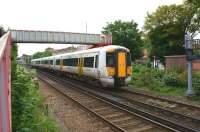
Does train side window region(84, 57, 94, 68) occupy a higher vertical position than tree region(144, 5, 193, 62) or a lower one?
lower

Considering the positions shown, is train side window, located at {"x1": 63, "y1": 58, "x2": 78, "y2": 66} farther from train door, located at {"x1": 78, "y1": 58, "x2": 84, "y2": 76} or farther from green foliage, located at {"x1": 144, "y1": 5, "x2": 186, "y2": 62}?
green foliage, located at {"x1": 144, "y1": 5, "x2": 186, "y2": 62}

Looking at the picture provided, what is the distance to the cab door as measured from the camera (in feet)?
60.7

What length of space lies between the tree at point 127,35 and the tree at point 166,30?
1220 cm

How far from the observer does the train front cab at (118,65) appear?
18.3 m

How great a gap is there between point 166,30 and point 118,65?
15.3 meters

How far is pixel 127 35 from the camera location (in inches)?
1895

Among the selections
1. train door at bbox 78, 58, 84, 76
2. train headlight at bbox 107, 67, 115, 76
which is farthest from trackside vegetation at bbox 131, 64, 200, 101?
train door at bbox 78, 58, 84, 76

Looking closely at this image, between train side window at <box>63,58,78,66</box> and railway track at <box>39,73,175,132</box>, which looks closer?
railway track at <box>39,73,175,132</box>

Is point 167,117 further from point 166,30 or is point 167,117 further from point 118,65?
point 166,30

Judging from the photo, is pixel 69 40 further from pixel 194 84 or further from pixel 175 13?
pixel 194 84

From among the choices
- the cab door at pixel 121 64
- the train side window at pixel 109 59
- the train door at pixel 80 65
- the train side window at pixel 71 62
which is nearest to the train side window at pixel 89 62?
the train door at pixel 80 65

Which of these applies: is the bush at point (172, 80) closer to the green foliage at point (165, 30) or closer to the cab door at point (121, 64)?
the cab door at point (121, 64)

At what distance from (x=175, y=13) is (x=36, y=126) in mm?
28260

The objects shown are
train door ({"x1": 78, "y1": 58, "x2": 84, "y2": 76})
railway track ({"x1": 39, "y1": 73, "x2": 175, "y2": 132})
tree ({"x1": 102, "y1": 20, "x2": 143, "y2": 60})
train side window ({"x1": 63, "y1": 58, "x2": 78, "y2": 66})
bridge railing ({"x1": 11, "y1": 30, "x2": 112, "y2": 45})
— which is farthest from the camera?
tree ({"x1": 102, "y1": 20, "x2": 143, "y2": 60})
